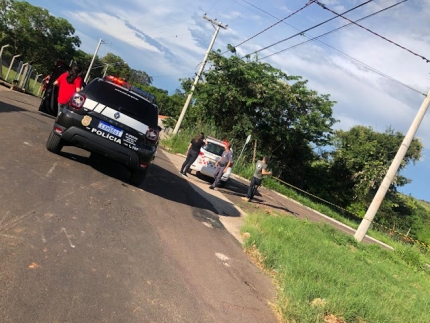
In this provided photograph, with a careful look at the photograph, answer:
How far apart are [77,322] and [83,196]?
129 inches

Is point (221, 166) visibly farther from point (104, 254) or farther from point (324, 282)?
point (104, 254)

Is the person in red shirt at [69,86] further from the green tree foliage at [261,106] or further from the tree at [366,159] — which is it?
the tree at [366,159]

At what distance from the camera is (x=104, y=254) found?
4.33m

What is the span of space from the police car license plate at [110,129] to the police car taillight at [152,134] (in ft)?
1.68

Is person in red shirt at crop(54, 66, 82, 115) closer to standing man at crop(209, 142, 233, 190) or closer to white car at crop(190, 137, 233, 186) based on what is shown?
standing man at crop(209, 142, 233, 190)

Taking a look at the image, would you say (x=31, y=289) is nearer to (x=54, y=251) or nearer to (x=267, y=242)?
(x=54, y=251)

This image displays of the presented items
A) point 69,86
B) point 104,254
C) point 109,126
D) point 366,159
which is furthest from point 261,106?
point 104,254

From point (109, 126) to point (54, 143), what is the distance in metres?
1.28

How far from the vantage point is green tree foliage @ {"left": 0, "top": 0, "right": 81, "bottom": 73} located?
6012 centimetres

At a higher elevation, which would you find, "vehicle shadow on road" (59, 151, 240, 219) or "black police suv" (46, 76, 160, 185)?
"black police suv" (46, 76, 160, 185)

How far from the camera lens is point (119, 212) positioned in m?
6.00

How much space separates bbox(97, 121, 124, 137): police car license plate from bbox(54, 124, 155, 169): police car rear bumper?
6.7 inches

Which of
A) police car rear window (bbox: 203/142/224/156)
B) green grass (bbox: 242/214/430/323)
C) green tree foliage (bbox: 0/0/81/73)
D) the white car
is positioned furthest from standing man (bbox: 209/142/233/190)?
green tree foliage (bbox: 0/0/81/73)

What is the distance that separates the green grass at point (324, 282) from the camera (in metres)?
4.79
